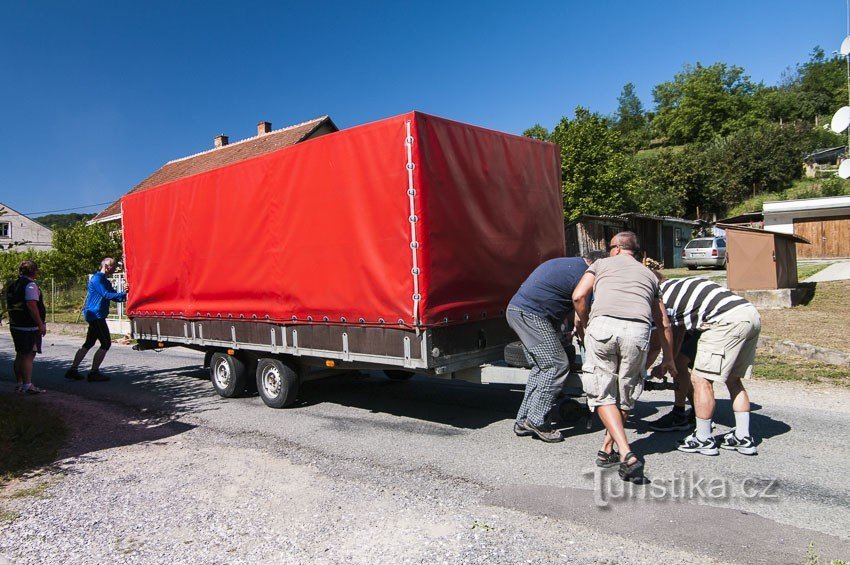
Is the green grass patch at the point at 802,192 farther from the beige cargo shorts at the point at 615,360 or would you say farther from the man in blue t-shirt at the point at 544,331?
the beige cargo shorts at the point at 615,360

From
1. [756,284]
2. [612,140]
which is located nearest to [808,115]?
[612,140]

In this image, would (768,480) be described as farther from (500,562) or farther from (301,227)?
(301,227)

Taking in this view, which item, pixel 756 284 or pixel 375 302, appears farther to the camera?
pixel 756 284

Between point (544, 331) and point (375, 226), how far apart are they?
1857 mm

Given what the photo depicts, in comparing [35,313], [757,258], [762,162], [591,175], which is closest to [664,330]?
[35,313]

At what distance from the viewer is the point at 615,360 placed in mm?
4430

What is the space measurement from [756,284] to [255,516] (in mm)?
13124

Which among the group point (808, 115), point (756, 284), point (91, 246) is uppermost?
point (808, 115)

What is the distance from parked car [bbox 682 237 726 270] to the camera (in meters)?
25.9

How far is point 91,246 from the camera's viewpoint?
22109mm

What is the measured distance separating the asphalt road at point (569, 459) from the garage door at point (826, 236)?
28517 mm

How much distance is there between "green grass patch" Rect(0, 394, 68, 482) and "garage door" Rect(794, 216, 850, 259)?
34.0 meters

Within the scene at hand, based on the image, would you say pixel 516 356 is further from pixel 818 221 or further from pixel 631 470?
pixel 818 221

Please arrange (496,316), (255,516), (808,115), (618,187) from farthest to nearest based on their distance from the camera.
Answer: (808,115) < (618,187) < (496,316) < (255,516)
